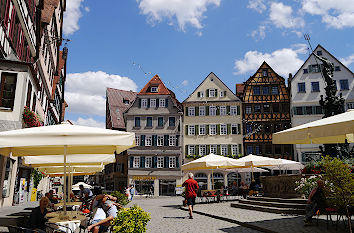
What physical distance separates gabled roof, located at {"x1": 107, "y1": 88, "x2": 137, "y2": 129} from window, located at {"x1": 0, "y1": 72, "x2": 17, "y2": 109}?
126 ft

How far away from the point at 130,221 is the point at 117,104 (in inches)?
2085

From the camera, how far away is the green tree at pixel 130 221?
17.8 feet

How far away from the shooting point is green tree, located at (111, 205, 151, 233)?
17.8 feet

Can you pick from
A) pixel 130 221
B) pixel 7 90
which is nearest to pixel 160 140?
pixel 7 90

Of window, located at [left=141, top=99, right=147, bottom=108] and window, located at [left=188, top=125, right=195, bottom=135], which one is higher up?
window, located at [left=141, top=99, right=147, bottom=108]

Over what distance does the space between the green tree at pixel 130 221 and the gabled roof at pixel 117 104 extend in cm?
4798

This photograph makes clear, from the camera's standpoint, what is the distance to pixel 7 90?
14430 millimetres

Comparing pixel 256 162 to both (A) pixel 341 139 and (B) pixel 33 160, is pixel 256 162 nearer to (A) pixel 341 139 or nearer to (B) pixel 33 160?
(A) pixel 341 139

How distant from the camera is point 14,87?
14602mm

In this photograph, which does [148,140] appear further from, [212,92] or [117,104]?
[117,104]

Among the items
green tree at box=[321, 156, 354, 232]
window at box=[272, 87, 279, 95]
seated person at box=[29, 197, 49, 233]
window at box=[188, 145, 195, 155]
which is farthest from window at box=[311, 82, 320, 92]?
seated person at box=[29, 197, 49, 233]

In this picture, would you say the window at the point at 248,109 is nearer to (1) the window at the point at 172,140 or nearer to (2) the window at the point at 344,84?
(1) the window at the point at 172,140

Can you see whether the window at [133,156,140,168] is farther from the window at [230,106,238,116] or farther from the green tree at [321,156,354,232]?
the green tree at [321,156,354,232]

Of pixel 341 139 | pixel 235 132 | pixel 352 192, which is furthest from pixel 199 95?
pixel 352 192
